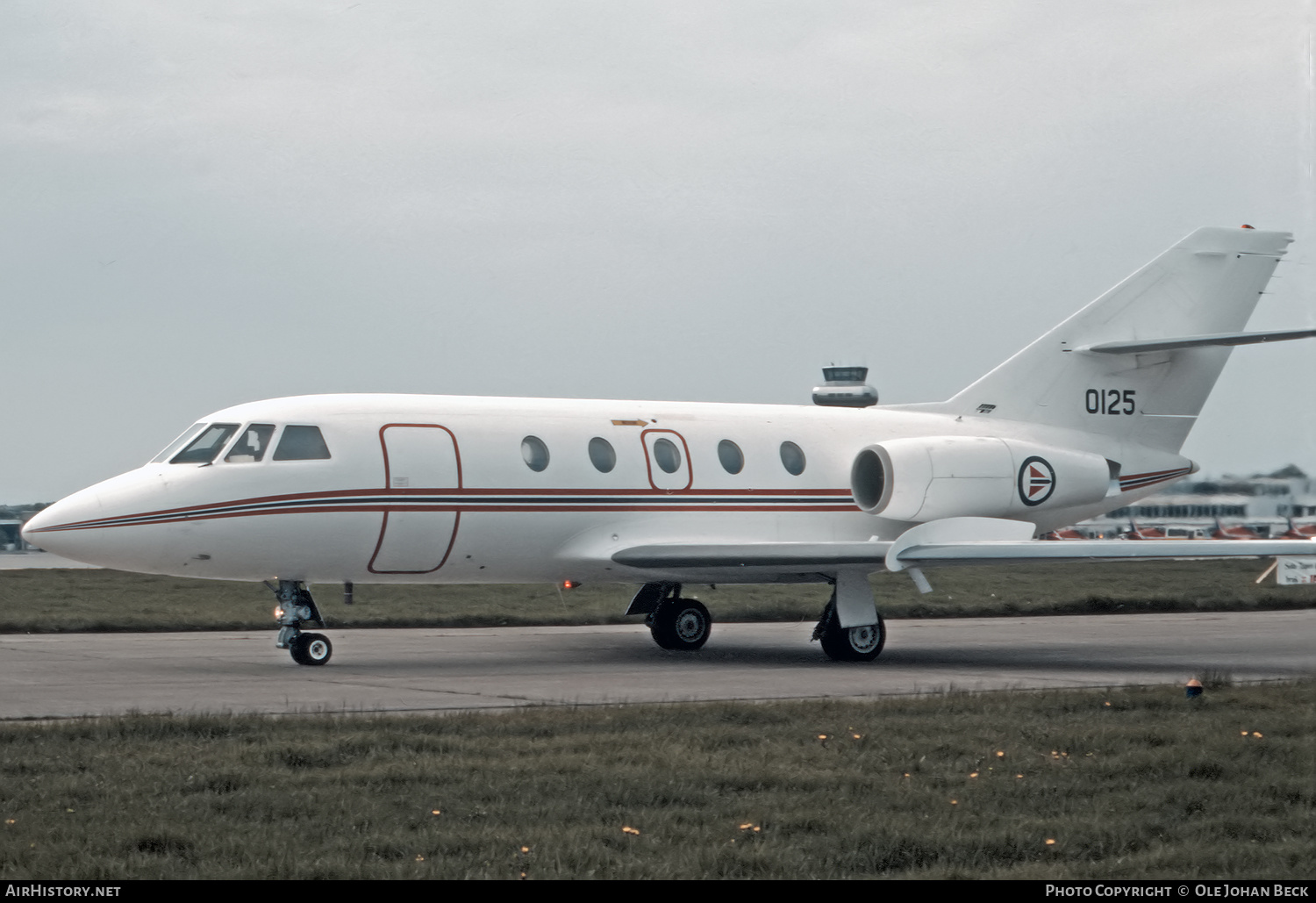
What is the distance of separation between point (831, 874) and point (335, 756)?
3814 millimetres

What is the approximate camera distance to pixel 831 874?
6.52m

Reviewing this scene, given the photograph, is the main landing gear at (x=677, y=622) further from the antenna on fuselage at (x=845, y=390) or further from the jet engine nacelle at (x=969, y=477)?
the antenna on fuselage at (x=845, y=390)

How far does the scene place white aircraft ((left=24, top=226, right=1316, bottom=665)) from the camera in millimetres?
16391

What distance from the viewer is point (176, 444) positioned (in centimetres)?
1680

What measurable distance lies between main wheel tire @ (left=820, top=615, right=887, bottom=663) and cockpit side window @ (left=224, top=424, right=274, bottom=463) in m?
6.99

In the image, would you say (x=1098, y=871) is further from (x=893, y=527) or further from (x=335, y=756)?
(x=893, y=527)

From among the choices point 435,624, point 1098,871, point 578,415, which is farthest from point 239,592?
point 1098,871

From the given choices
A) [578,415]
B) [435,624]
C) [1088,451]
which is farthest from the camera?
[435,624]

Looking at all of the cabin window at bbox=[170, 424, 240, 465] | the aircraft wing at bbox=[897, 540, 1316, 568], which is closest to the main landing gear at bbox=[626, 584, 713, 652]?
the aircraft wing at bbox=[897, 540, 1316, 568]

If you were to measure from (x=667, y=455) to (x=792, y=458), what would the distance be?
1877 millimetres

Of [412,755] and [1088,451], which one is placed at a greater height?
[1088,451]

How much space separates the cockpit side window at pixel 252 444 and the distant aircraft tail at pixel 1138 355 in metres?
10.0

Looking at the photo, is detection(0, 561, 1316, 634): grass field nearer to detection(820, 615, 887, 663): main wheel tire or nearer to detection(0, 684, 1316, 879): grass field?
detection(820, 615, 887, 663): main wheel tire

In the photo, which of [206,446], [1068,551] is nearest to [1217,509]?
[1068,551]
